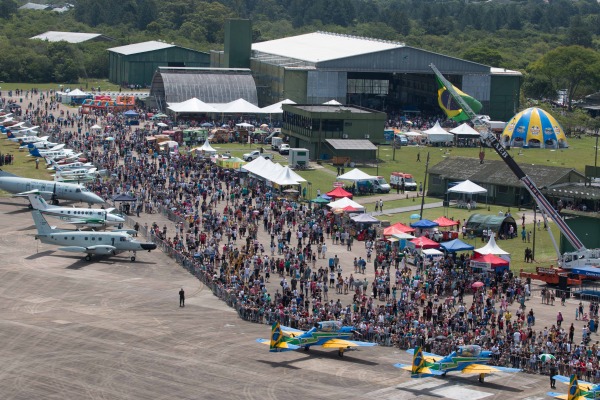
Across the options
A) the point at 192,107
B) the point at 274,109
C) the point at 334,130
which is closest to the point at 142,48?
the point at 192,107

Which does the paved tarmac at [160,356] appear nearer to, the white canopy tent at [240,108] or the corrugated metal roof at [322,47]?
the white canopy tent at [240,108]

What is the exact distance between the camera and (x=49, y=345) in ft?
162

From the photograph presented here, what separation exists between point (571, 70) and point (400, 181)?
260 ft

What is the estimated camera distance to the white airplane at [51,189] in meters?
80.7

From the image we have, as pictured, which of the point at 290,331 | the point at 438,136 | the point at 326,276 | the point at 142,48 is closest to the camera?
the point at 290,331

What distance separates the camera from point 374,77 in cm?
13638

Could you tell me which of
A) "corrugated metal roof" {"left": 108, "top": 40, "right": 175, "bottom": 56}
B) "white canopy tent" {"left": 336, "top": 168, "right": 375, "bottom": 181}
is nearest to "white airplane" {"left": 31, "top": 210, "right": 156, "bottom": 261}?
"white canopy tent" {"left": 336, "top": 168, "right": 375, "bottom": 181}

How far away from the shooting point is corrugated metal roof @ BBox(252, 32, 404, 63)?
13250 cm

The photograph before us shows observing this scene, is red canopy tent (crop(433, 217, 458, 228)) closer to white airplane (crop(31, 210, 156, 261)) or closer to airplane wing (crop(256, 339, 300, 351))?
white airplane (crop(31, 210, 156, 261))

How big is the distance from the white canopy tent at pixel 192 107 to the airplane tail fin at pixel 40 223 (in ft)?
198

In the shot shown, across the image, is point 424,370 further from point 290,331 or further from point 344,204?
point 344,204

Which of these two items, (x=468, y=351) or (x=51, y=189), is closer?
(x=468, y=351)

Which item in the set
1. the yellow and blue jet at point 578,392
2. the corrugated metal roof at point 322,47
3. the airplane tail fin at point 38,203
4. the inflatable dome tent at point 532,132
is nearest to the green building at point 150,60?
the corrugated metal roof at point 322,47

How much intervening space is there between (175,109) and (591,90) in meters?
68.3
